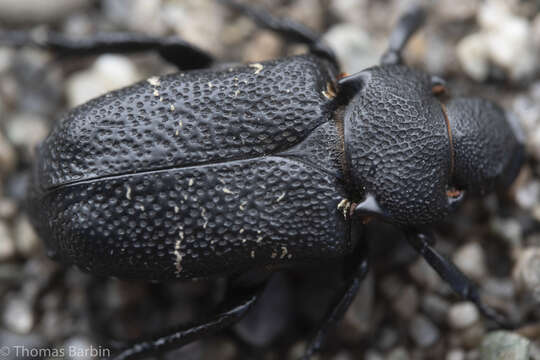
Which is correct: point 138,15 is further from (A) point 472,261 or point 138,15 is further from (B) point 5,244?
(A) point 472,261

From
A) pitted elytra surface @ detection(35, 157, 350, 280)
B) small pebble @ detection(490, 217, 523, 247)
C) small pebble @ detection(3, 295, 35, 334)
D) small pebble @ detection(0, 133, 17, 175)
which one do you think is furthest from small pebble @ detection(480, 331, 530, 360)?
small pebble @ detection(0, 133, 17, 175)

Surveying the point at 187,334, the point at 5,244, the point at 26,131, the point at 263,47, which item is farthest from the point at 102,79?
the point at 187,334

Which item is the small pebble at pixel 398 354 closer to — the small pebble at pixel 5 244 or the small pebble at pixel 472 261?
the small pebble at pixel 472 261

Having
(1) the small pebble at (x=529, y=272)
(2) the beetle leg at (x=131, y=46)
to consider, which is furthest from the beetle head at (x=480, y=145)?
(2) the beetle leg at (x=131, y=46)

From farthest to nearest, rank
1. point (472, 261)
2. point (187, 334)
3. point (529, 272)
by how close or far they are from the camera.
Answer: point (472, 261), point (529, 272), point (187, 334)

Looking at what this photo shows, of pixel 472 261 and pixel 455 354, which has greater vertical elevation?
pixel 472 261

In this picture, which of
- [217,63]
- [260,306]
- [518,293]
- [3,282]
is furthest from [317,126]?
[3,282]

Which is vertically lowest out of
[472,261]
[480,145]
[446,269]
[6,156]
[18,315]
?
[18,315]
